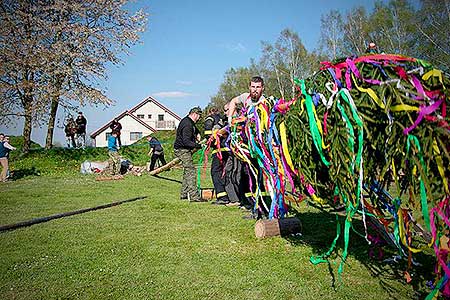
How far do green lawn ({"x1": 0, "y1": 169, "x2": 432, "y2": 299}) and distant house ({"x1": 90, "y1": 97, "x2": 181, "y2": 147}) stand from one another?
54.5m

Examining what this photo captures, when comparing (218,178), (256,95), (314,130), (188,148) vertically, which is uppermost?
(256,95)

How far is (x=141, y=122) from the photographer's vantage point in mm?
62906

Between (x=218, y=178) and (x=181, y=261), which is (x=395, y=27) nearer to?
(x=218, y=178)

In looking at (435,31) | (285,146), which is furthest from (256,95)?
(435,31)

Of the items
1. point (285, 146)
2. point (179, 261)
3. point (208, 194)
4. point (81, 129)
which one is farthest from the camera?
point (81, 129)

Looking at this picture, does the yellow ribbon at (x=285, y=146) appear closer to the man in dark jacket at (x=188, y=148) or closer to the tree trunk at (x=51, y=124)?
the man in dark jacket at (x=188, y=148)

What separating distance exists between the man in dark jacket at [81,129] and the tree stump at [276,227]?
70.4 ft

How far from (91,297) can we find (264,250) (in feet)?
8.30

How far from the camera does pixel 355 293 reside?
157 inches

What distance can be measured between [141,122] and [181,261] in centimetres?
5973

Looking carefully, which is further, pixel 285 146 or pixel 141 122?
pixel 141 122

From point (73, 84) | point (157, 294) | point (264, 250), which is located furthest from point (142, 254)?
point (73, 84)

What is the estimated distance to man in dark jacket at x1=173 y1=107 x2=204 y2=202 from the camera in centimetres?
946

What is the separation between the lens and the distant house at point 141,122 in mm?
61688
